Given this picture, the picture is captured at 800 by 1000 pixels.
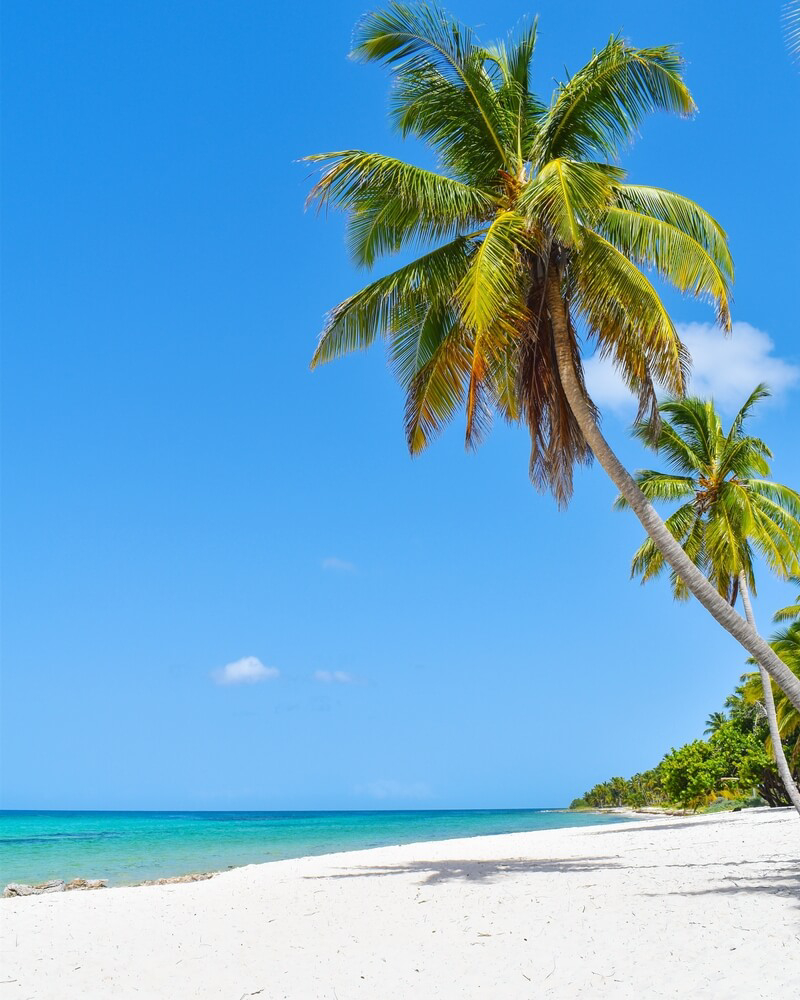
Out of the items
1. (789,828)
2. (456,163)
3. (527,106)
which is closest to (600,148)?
(527,106)

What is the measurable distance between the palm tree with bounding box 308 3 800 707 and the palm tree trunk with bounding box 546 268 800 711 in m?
0.02

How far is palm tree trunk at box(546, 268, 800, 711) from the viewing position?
867cm

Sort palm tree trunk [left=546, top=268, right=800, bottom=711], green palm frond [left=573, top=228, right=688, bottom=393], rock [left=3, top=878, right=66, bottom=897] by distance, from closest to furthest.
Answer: palm tree trunk [left=546, top=268, right=800, bottom=711], green palm frond [left=573, top=228, right=688, bottom=393], rock [left=3, top=878, right=66, bottom=897]

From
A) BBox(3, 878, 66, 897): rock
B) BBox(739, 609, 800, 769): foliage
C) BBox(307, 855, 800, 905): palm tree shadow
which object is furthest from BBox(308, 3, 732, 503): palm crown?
BBox(739, 609, 800, 769): foliage

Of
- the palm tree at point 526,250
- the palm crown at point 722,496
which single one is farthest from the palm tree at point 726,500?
the palm tree at point 526,250

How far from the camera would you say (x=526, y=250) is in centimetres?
1017

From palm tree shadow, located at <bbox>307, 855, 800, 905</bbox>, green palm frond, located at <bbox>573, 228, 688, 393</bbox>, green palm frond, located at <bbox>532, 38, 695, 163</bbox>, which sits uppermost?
green palm frond, located at <bbox>532, 38, 695, 163</bbox>

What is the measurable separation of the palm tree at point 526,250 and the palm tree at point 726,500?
7.17 meters

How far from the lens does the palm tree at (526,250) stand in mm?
9289

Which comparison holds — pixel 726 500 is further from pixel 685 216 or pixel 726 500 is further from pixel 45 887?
pixel 45 887

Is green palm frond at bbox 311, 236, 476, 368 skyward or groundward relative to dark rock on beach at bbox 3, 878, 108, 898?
skyward

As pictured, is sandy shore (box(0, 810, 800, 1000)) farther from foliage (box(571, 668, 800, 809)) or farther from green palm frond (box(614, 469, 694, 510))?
foliage (box(571, 668, 800, 809))

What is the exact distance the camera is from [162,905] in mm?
9742

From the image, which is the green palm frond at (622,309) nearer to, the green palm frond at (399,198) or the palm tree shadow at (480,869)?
the green palm frond at (399,198)
